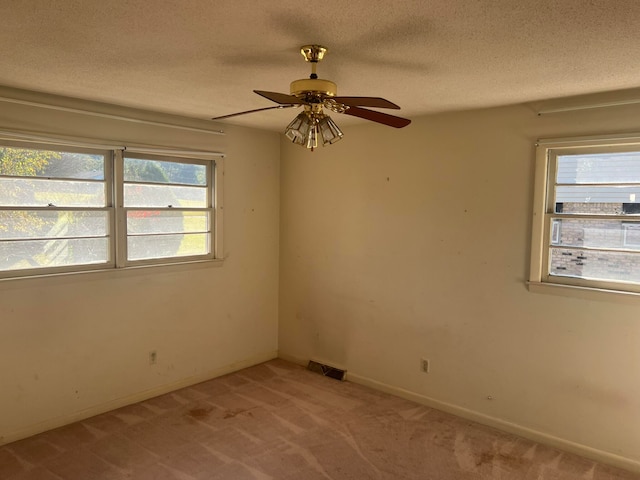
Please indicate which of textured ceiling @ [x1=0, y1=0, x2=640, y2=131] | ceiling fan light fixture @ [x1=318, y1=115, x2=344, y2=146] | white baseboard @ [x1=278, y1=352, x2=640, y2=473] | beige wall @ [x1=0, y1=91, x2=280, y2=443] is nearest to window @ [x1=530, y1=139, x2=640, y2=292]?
textured ceiling @ [x1=0, y1=0, x2=640, y2=131]

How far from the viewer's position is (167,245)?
3.90 m

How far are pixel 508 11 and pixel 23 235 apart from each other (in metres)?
3.21

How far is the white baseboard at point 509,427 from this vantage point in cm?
291

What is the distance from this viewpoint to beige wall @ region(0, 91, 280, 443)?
3.10 m

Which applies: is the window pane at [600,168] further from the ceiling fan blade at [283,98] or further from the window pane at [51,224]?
the window pane at [51,224]

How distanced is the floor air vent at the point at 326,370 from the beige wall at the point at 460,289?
8 cm

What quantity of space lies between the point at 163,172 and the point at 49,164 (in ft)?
2.87

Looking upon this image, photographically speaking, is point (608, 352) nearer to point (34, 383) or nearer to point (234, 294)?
point (234, 294)

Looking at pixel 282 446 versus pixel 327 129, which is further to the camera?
pixel 282 446

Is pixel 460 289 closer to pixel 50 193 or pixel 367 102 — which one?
pixel 367 102

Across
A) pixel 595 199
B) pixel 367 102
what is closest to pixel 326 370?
pixel 595 199

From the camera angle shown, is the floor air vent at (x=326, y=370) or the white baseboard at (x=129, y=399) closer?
the white baseboard at (x=129, y=399)

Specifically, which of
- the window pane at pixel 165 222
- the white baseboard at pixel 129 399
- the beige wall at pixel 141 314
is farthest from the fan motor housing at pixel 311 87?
the white baseboard at pixel 129 399

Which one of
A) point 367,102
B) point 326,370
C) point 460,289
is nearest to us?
point 367,102
